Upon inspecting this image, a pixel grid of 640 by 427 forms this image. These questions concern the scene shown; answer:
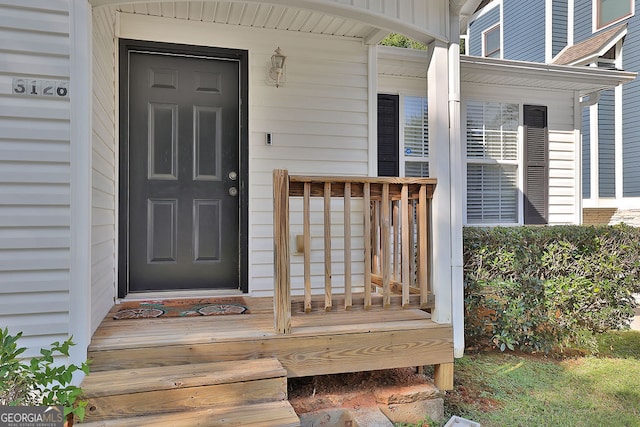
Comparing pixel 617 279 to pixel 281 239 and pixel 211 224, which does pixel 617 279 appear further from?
pixel 211 224

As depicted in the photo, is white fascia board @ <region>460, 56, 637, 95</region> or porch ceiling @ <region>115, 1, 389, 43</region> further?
white fascia board @ <region>460, 56, 637, 95</region>

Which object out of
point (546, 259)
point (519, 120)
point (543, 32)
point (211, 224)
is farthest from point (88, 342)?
point (543, 32)

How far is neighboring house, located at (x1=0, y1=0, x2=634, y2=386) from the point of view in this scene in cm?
214

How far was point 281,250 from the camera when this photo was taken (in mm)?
2471

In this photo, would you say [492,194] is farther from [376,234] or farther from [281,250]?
[281,250]

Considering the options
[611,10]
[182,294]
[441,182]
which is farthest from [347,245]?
[611,10]

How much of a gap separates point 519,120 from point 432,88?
124 inches

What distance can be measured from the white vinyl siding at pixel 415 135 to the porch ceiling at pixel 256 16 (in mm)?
1230

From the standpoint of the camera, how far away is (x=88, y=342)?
221cm

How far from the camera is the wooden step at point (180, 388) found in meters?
1.96

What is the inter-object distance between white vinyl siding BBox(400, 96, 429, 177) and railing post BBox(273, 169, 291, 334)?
2.62 m

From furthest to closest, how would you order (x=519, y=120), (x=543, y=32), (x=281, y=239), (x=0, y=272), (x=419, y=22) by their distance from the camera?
(x=543, y=32)
(x=519, y=120)
(x=419, y=22)
(x=281, y=239)
(x=0, y=272)

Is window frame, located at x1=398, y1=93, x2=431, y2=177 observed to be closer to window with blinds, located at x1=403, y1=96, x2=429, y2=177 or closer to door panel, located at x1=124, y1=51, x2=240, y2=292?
window with blinds, located at x1=403, y1=96, x2=429, y2=177

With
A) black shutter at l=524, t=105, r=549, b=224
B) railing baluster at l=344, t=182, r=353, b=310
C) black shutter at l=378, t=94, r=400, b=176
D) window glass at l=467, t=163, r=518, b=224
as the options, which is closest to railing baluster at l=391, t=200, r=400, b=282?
railing baluster at l=344, t=182, r=353, b=310
